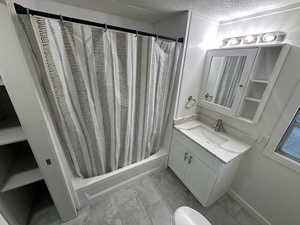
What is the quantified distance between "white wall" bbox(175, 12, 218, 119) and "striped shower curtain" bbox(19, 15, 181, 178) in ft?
0.54

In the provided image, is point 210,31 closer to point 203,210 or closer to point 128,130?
point 128,130

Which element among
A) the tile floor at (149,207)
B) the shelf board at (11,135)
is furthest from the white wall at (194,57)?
the shelf board at (11,135)

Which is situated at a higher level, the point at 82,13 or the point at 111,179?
the point at 82,13

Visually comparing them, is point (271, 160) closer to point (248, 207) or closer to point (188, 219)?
point (248, 207)

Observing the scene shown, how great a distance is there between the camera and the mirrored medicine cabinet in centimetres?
116

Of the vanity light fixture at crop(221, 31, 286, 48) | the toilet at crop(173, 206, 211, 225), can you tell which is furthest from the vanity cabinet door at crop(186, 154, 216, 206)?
the vanity light fixture at crop(221, 31, 286, 48)

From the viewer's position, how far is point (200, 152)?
134 cm

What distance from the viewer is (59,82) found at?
3.04 ft

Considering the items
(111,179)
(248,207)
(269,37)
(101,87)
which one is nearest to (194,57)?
(269,37)

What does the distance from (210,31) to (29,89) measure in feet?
6.25

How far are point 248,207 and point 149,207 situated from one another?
1190mm

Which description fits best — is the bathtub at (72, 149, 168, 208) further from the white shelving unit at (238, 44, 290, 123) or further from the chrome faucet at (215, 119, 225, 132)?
the white shelving unit at (238, 44, 290, 123)

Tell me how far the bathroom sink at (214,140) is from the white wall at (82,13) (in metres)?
1.57

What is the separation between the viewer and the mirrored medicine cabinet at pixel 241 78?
3.79ft
